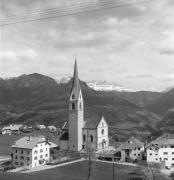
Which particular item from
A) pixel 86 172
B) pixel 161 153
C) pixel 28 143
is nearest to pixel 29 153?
pixel 28 143

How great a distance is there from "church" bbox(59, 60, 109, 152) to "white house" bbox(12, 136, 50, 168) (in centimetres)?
915

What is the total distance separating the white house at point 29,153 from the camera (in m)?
45.5

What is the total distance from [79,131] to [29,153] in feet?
42.0

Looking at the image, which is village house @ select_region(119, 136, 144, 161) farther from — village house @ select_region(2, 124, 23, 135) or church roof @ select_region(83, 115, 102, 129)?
village house @ select_region(2, 124, 23, 135)

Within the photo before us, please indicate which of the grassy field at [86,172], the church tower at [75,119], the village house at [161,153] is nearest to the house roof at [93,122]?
the church tower at [75,119]

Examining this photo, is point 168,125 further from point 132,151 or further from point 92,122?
point 132,151

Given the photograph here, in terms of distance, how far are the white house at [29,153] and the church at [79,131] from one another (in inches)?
360

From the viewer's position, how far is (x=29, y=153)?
149 feet

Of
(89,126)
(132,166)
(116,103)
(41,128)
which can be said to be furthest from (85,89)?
(132,166)

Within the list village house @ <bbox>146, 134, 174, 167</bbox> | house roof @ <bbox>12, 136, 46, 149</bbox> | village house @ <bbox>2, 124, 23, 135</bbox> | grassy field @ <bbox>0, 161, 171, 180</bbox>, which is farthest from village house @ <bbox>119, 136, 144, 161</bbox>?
village house @ <bbox>2, 124, 23, 135</bbox>

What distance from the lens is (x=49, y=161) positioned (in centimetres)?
4797

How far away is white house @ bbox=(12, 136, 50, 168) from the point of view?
4550 cm

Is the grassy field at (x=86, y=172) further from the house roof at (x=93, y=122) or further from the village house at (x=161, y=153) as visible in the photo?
the house roof at (x=93, y=122)

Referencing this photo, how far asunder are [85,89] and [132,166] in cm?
15339
